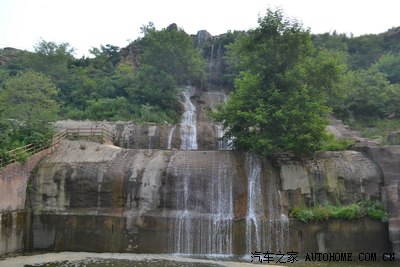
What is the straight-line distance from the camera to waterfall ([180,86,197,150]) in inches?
1219

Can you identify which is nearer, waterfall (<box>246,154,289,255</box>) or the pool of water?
the pool of water

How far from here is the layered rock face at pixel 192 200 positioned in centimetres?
2089

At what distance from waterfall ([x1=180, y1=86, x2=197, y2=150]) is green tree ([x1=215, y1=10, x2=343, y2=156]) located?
246 inches

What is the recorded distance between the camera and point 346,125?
34.7 m

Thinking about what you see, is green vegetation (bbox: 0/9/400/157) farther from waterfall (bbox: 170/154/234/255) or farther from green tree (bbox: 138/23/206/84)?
waterfall (bbox: 170/154/234/255)

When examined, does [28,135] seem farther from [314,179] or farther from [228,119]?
[314,179]

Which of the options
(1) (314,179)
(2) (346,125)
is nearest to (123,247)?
(1) (314,179)

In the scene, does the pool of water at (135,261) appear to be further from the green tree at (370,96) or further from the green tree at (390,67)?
the green tree at (390,67)

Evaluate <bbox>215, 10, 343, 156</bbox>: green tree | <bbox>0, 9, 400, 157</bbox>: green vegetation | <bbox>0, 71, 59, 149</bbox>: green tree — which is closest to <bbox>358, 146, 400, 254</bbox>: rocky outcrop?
<bbox>0, 9, 400, 157</bbox>: green vegetation

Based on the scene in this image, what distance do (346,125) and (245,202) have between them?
671 inches

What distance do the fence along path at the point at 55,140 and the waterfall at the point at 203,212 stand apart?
7799 mm

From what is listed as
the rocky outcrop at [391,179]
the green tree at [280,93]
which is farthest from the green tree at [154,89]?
the rocky outcrop at [391,179]

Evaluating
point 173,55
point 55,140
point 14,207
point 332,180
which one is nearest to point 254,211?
point 332,180

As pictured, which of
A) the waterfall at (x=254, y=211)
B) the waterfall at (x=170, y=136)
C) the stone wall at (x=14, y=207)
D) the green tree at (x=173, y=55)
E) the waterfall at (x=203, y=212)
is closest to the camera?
the stone wall at (x=14, y=207)
